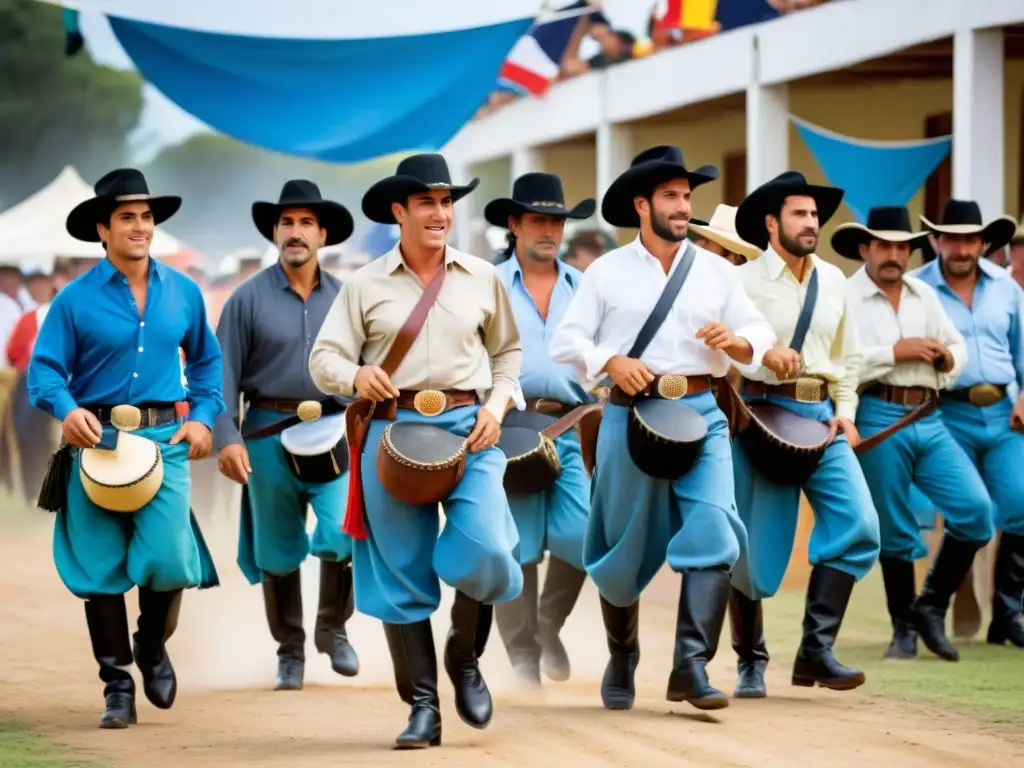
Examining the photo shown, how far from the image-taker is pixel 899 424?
1120 cm

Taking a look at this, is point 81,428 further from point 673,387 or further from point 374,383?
point 673,387

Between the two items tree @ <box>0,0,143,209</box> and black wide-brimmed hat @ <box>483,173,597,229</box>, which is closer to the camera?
black wide-brimmed hat @ <box>483,173,597,229</box>

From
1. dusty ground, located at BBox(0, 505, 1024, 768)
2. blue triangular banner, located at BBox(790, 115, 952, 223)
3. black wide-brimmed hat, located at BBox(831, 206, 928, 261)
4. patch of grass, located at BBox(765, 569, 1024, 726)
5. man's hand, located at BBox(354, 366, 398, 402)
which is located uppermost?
blue triangular banner, located at BBox(790, 115, 952, 223)

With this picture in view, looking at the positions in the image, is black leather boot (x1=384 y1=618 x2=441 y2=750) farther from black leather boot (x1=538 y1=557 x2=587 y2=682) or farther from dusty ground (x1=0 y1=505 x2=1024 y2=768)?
black leather boot (x1=538 y1=557 x2=587 y2=682)

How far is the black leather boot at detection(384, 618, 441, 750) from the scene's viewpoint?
8.38 m

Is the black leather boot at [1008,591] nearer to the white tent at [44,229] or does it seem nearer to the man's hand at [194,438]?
the man's hand at [194,438]

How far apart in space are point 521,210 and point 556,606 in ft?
6.53

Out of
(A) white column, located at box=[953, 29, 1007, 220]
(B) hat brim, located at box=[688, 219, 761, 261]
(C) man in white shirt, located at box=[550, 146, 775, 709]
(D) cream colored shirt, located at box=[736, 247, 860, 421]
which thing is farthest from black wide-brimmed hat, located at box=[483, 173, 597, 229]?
(A) white column, located at box=[953, 29, 1007, 220]

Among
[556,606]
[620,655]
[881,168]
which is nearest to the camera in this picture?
[620,655]

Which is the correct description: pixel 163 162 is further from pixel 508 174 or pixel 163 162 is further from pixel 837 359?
pixel 837 359

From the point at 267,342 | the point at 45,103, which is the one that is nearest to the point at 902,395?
the point at 267,342

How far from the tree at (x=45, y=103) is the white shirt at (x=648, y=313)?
5680cm

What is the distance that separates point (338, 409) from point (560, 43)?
53.5 feet

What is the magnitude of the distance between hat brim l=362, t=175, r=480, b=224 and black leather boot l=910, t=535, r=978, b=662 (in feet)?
13.2
